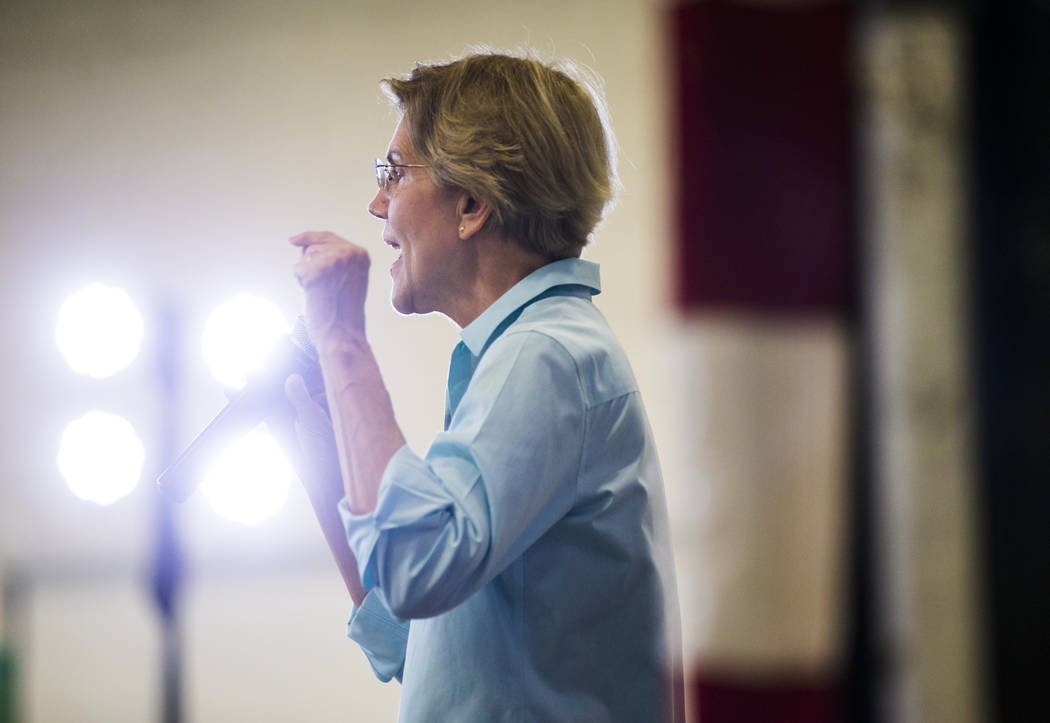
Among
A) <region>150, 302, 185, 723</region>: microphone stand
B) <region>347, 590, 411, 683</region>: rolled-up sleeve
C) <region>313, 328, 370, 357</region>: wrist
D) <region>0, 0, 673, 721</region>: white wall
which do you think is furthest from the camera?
<region>0, 0, 673, 721</region>: white wall

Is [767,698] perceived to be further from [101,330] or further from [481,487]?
[101,330]

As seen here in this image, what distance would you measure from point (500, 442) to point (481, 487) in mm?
37

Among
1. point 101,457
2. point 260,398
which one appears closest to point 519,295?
point 260,398

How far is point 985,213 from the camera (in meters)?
0.30

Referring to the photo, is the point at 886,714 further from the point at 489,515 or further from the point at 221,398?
the point at 221,398

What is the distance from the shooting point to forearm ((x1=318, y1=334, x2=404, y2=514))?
825mm

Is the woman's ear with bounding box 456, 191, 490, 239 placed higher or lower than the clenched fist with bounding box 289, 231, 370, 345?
higher

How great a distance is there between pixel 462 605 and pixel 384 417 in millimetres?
184

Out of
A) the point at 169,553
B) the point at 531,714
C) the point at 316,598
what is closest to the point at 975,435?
the point at 531,714

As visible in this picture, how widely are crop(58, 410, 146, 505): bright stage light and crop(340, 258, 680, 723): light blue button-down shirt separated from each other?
8.60 ft

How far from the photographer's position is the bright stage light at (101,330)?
321cm

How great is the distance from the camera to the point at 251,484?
328 centimetres

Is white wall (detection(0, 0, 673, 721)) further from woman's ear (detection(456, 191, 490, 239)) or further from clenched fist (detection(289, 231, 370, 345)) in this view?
clenched fist (detection(289, 231, 370, 345))

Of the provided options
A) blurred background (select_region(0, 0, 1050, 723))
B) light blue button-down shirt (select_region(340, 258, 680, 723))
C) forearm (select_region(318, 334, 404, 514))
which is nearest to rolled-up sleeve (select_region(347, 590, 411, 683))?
light blue button-down shirt (select_region(340, 258, 680, 723))
